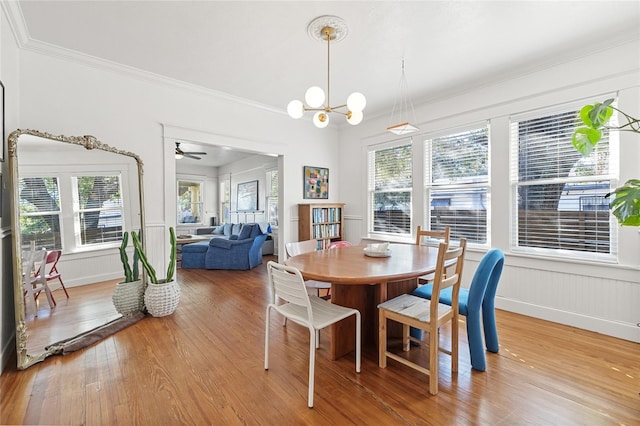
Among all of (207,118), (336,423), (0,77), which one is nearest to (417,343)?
(336,423)

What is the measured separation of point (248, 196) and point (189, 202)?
2.28 metres

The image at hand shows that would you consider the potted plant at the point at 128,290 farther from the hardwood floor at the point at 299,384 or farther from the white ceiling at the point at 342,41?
the white ceiling at the point at 342,41

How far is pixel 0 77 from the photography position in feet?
6.82

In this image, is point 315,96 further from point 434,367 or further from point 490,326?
point 490,326

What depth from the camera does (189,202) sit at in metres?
8.70

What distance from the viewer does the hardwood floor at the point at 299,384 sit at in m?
1.58

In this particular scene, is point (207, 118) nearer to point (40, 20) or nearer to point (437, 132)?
point (40, 20)

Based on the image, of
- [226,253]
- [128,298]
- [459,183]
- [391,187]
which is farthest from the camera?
[226,253]

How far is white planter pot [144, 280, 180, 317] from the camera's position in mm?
2949

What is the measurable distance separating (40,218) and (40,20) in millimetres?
1602

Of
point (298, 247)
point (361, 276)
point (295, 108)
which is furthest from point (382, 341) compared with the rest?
point (295, 108)

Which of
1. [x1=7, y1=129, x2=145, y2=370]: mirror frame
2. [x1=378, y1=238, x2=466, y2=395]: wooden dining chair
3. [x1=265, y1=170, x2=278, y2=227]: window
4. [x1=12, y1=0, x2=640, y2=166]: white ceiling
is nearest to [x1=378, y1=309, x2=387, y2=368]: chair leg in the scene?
[x1=378, y1=238, x2=466, y2=395]: wooden dining chair

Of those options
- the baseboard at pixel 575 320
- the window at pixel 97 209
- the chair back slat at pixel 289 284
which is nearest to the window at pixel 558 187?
the baseboard at pixel 575 320

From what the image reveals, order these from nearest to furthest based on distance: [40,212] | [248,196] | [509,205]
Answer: [40,212] < [509,205] < [248,196]
